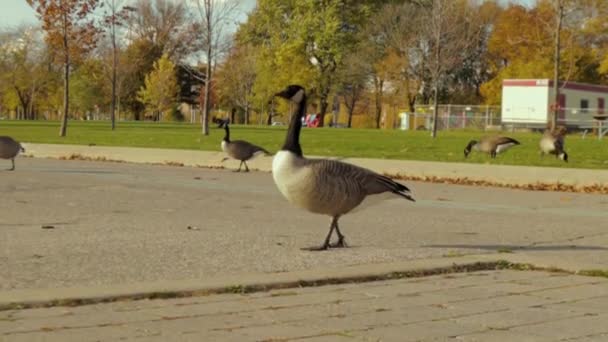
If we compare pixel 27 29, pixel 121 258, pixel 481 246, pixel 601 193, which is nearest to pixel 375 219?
pixel 481 246

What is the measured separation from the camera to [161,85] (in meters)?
92.6

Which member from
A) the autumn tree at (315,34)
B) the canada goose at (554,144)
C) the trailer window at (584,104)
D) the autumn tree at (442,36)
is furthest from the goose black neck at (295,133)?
the autumn tree at (315,34)

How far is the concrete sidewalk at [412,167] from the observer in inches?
684

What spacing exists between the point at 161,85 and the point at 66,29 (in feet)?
172

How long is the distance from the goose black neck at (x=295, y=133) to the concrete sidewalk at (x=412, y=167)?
10182mm

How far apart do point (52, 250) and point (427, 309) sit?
381cm

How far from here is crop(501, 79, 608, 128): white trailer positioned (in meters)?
57.6

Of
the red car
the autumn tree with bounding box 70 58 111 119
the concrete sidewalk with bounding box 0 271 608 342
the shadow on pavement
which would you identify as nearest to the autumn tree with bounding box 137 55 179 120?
the autumn tree with bounding box 70 58 111 119

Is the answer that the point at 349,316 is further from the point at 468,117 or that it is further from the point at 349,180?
the point at 468,117

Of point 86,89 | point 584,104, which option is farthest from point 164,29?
Answer: point 584,104

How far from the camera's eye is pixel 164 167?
22.9 meters

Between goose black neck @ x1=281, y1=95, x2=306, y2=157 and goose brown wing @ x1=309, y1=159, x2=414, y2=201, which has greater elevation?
goose black neck @ x1=281, y1=95, x2=306, y2=157

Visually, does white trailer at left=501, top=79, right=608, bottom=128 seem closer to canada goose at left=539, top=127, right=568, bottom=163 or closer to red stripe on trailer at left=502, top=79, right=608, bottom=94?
red stripe on trailer at left=502, top=79, right=608, bottom=94

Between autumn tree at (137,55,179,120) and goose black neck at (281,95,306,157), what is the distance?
85673 millimetres
